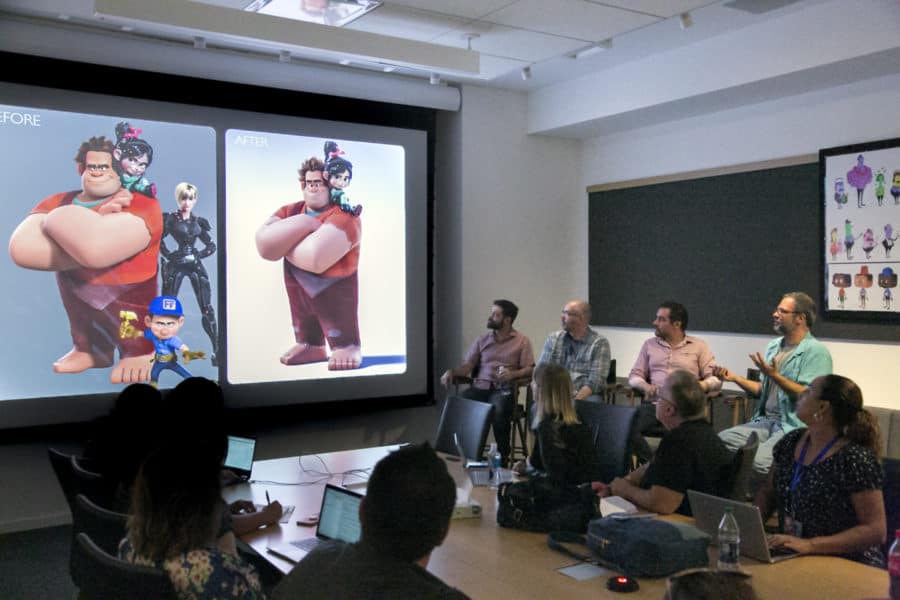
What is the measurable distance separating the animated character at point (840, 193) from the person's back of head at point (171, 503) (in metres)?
4.75

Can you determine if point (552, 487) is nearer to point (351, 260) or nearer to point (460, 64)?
point (460, 64)

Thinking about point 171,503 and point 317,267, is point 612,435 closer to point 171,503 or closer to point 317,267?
point 171,503

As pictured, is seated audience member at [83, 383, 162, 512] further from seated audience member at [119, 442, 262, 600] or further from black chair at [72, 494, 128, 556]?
seated audience member at [119, 442, 262, 600]

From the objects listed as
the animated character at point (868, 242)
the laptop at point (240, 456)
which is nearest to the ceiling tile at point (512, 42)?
the animated character at point (868, 242)

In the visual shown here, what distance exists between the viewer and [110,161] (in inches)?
213

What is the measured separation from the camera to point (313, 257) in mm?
6258

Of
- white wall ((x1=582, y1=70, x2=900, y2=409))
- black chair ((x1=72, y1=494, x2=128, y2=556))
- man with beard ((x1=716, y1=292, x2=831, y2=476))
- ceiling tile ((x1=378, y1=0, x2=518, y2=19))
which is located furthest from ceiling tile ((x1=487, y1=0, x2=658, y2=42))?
black chair ((x1=72, y1=494, x2=128, y2=556))

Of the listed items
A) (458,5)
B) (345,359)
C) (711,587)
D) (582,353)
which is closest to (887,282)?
(582,353)

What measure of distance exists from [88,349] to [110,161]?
4.00 ft

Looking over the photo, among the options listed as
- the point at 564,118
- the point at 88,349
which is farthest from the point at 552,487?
the point at 564,118

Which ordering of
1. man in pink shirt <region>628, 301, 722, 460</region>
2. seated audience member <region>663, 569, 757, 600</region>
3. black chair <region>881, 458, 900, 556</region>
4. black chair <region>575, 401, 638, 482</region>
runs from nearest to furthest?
seated audience member <region>663, 569, 757, 600</region>, black chair <region>881, 458, 900, 556</region>, black chair <region>575, 401, 638, 482</region>, man in pink shirt <region>628, 301, 722, 460</region>

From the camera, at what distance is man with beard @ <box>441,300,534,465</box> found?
6332mm

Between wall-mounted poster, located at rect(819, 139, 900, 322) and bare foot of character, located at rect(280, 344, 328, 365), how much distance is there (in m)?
3.57

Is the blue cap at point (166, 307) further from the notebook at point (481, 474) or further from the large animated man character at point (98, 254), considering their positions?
the notebook at point (481, 474)
